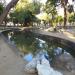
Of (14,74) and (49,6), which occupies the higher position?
(49,6)

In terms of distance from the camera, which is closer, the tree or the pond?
the pond

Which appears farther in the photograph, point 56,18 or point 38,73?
point 56,18

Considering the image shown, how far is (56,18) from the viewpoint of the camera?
2024 inches

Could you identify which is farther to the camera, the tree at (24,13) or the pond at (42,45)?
Result: the tree at (24,13)

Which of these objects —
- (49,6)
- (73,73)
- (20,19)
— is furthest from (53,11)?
(73,73)

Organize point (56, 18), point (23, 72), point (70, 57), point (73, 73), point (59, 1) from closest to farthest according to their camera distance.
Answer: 1. point (23, 72)
2. point (73, 73)
3. point (70, 57)
4. point (59, 1)
5. point (56, 18)

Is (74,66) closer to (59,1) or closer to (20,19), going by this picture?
(59,1)

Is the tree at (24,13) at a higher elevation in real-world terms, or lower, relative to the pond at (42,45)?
higher

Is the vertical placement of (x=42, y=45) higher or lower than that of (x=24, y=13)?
lower

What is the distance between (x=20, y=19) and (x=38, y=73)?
4748 centimetres

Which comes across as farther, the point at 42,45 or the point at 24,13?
the point at 24,13

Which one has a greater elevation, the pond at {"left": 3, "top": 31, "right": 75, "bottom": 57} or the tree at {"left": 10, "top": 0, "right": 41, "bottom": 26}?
the tree at {"left": 10, "top": 0, "right": 41, "bottom": 26}

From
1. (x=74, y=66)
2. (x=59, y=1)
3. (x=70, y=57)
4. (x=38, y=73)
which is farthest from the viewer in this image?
(x=59, y=1)

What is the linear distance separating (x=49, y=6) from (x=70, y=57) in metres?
31.5
